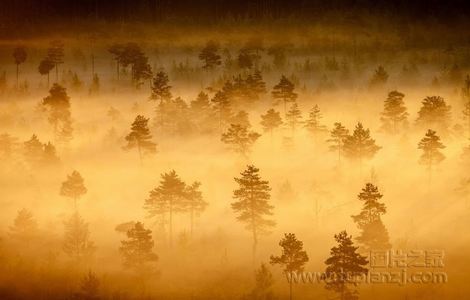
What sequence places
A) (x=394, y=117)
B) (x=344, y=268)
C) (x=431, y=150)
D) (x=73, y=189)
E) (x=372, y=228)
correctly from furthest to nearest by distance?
(x=394, y=117) < (x=431, y=150) < (x=73, y=189) < (x=372, y=228) < (x=344, y=268)

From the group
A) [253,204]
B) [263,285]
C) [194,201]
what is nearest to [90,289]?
[194,201]

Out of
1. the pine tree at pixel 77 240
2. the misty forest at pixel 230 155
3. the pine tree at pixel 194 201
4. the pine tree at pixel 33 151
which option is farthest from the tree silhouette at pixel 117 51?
the pine tree at pixel 77 240

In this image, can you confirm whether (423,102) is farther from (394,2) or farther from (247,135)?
(247,135)

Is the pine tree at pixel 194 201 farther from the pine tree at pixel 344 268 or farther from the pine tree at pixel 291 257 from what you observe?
the pine tree at pixel 344 268

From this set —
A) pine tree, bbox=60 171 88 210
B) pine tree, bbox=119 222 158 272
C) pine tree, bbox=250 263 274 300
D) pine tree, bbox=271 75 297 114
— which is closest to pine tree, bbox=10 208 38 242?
pine tree, bbox=60 171 88 210

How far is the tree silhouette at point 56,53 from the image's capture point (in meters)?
24.6

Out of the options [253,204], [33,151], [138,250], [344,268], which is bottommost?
[344,268]

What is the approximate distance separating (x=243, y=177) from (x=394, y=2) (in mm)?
9968

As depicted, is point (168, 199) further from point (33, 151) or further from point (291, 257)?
point (33, 151)

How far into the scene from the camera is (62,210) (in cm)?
2156

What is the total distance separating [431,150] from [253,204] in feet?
26.4

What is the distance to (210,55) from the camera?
24.3 meters

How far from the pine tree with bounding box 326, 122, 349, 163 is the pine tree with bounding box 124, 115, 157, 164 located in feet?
25.5

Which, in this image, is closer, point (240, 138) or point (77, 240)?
point (77, 240)
